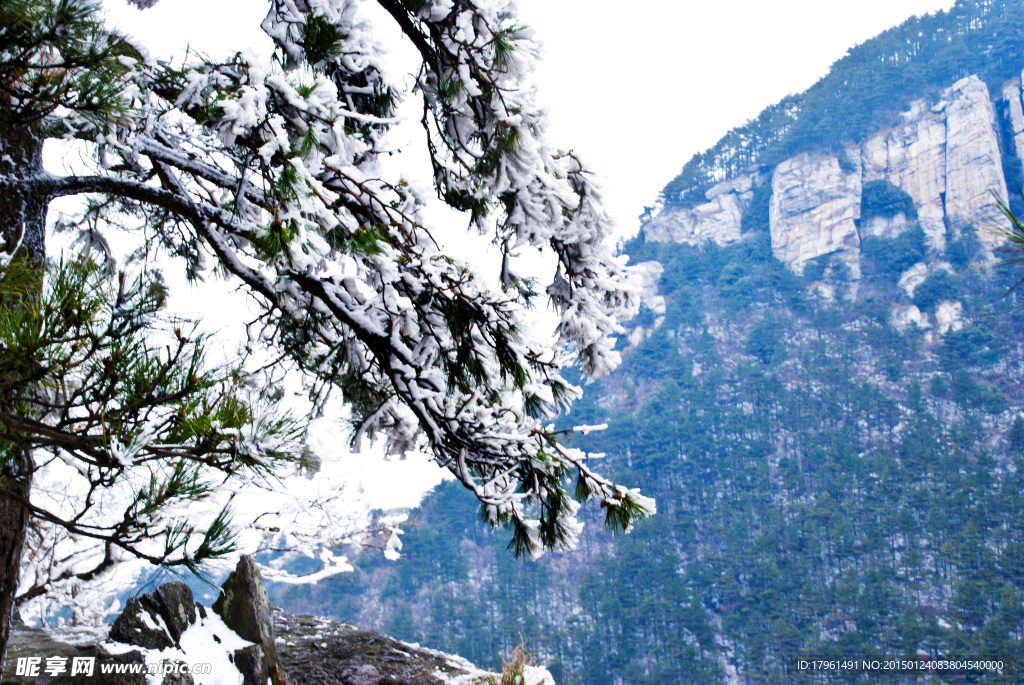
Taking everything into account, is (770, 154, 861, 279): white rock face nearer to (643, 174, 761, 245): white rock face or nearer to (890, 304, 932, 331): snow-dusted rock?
(643, 174, 761, 245): white rock face

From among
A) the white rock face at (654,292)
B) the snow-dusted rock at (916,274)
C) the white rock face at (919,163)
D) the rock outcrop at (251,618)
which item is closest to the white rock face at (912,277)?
the snow-dusted rock at (916,274)

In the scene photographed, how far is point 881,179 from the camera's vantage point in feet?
141

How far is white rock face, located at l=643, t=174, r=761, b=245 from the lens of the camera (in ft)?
160

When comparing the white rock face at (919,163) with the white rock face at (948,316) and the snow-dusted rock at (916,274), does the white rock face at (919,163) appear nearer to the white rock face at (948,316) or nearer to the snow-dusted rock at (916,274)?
the snow-dusted rock at (916,274)

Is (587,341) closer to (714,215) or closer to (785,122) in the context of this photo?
(714,215)

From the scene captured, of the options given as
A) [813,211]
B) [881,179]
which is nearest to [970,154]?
[881,179]

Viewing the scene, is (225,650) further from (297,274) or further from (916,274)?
(916,274)

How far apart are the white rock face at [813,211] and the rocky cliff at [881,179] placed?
0.22ft

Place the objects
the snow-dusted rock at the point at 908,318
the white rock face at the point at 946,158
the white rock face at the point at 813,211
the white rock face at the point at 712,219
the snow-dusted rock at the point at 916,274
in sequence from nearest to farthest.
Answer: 1. the snow-dusted rock at the point at 908,318
2. the snow-dusted rock at the point at 916,274
3. the white rock face at the point at 946,158
4. the white rock face at the point at 813,211
5. the white rock face at the point at 712,219

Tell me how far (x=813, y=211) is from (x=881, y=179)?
4.48 m

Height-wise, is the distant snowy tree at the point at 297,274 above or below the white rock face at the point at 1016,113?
below

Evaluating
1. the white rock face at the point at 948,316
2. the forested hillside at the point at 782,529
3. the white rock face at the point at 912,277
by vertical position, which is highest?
the white rock face at the point at 912,277

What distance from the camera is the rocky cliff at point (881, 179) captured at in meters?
38.4

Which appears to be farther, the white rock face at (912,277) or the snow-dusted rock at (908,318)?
the white rock face at (912,277)
